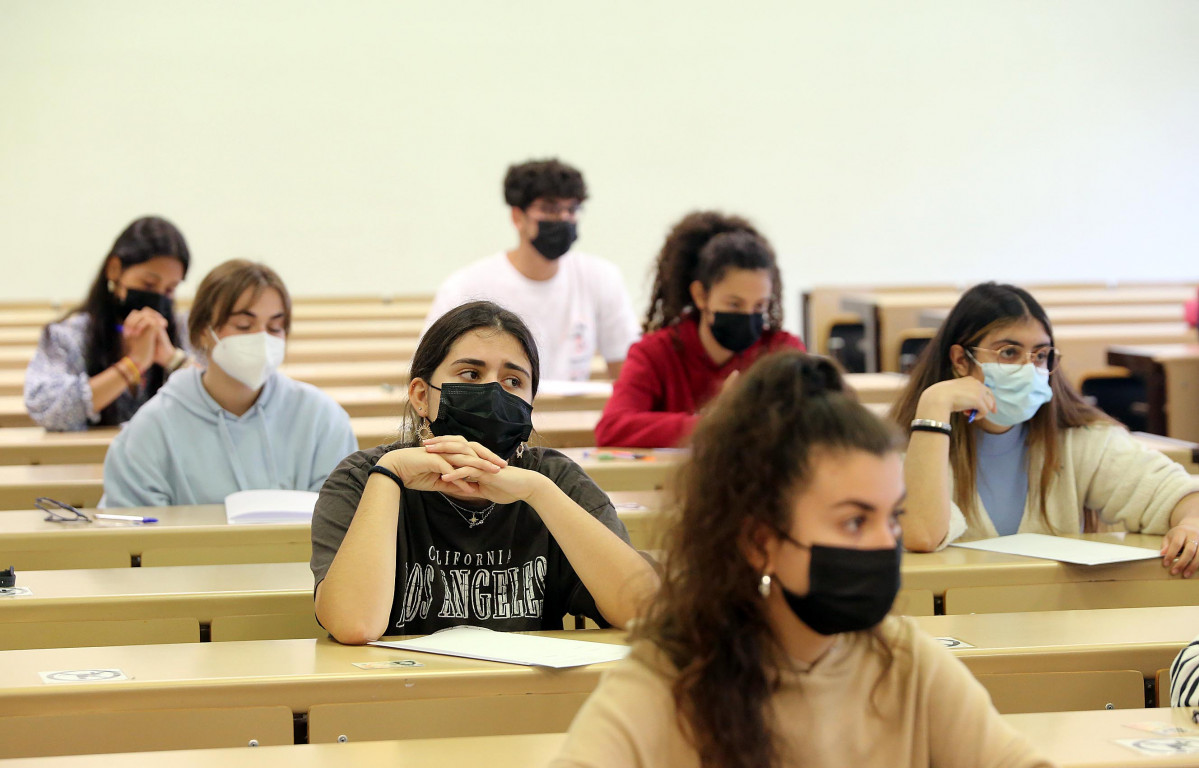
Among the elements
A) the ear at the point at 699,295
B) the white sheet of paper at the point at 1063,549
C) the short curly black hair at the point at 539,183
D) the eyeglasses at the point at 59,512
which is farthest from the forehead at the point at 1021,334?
the short curly black hair at the point at 539,183

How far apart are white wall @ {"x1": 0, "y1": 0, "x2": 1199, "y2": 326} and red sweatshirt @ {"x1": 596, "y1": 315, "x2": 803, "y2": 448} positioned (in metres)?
4.03

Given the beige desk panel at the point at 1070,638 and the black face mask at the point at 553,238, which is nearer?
the beige desk panel at the point at 1070,638

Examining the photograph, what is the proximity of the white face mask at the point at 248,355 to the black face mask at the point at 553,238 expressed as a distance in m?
1.55

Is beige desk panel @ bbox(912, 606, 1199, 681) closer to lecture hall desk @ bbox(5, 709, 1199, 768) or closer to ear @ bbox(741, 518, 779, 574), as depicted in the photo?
lecture hall desk @ bbox(5, 709, 1199, 768)

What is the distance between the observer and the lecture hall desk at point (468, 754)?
1171mm

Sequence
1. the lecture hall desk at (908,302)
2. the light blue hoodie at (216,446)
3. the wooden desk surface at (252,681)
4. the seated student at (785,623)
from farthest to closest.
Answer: the lecture hall desk at (908,302) → the light blue hoodie at (216,446) → the wooden desk surface at (252,681) → the seated student at (785,623)

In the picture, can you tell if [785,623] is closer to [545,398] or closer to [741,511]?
[741,511]

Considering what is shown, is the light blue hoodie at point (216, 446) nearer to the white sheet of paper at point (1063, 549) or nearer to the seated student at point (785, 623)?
the white sheet of paper at point (1063, 549)

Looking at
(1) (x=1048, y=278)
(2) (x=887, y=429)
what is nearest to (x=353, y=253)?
(1) (x=1048, y=278)

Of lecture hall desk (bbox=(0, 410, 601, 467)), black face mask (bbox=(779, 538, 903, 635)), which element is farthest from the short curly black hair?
black face mask (bbox=(779, 538, 903, 635))

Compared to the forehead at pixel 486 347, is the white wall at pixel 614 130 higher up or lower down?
higher up

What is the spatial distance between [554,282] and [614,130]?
10.6ft

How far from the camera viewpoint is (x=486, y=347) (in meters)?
1.76

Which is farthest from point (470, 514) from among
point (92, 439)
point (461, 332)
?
point (92, 439)
